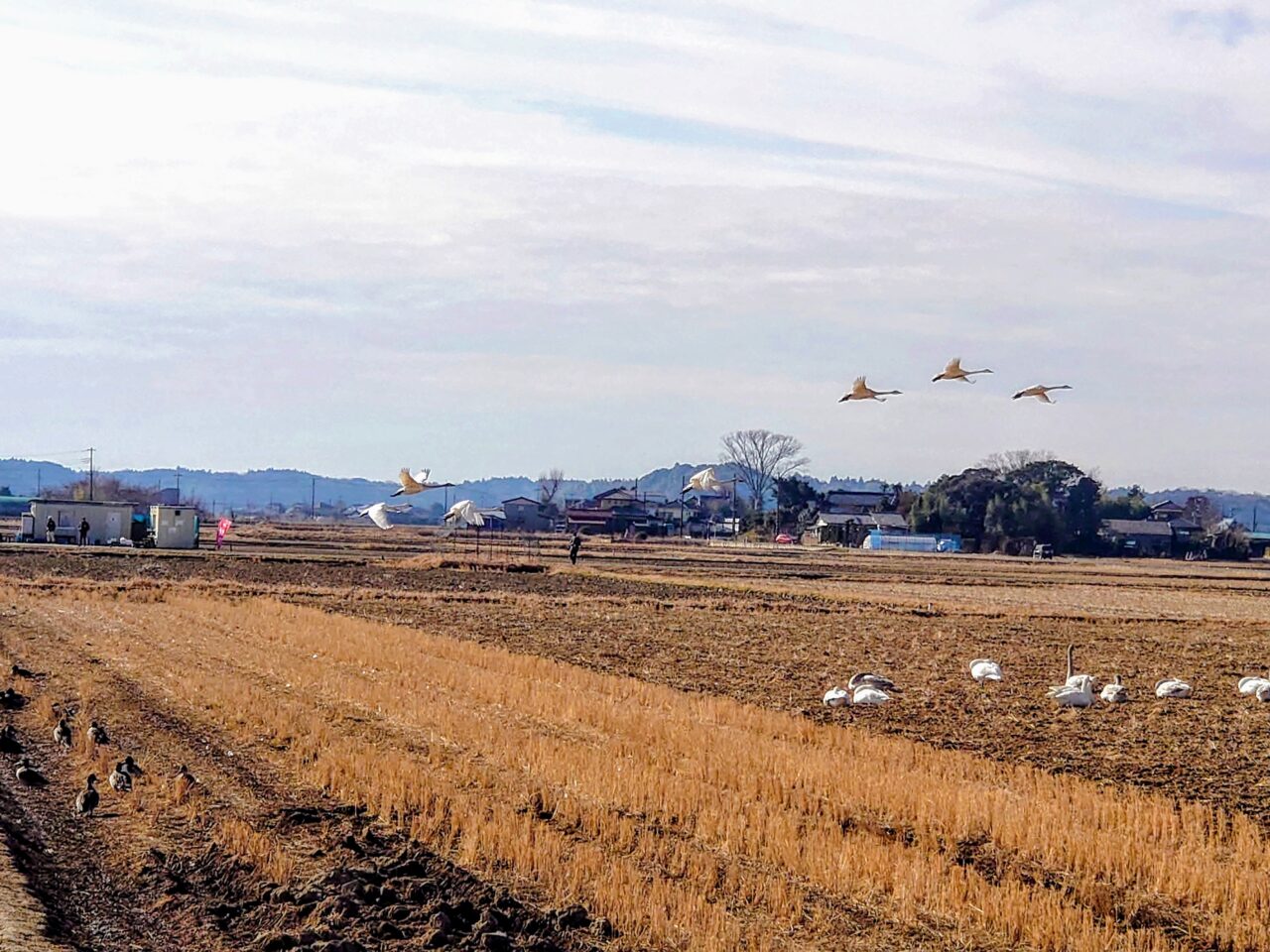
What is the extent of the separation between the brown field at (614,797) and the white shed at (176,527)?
43.0 m

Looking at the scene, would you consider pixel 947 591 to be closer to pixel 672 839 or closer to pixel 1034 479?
pixel 672 839

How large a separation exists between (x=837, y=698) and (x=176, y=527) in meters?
56.6

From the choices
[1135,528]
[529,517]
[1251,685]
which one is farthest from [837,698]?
[529,517]

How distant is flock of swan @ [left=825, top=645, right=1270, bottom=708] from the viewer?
728 inches

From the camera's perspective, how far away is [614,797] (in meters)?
11.7

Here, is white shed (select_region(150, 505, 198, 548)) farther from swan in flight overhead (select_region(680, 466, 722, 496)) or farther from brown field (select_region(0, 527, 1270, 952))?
swan in flight overhead (select_region(680, 466, 722, 496))

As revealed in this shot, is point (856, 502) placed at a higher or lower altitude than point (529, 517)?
higher

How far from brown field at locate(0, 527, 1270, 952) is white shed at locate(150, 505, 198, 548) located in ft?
141

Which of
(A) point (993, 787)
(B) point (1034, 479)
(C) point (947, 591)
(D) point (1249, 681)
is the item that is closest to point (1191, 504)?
(B) point (1034, 479)

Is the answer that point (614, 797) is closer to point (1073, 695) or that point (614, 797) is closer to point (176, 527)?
point (1073, 695)

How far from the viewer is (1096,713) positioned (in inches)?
721

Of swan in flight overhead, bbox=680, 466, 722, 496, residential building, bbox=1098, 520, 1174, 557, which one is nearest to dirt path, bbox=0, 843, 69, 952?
swan in flight overhead, bbox=680, 466, 722, 496

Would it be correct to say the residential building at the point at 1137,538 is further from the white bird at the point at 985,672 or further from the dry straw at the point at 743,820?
the dry straw at the point at 743,820

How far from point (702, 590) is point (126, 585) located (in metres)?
18.2
